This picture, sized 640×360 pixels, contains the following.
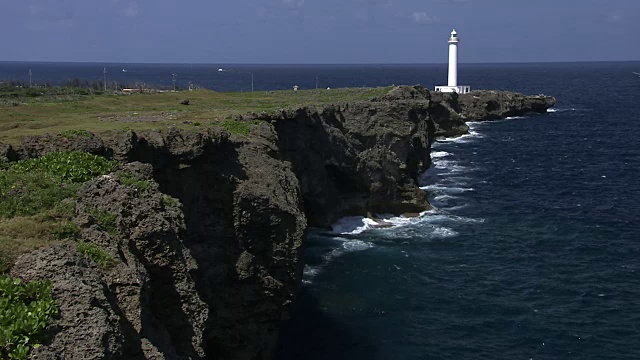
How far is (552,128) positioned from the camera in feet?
417

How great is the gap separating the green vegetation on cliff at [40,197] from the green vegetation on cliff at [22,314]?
4.64 ft

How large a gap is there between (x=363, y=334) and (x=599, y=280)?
20.0m

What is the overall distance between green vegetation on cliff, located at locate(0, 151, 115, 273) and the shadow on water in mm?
17541

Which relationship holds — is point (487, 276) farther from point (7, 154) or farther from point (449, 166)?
point (449, 166)

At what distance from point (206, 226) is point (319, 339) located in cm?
1083

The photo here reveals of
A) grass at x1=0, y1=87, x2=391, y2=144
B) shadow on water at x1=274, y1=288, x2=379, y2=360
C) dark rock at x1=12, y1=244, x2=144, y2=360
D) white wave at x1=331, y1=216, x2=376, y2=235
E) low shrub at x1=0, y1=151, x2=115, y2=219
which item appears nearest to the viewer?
dark rock at x1=12, y1=244, x2=144, y2=360

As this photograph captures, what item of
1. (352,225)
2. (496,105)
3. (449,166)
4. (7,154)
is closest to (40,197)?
(7,154)

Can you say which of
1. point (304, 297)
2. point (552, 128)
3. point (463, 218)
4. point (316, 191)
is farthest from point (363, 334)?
point (552, 128)

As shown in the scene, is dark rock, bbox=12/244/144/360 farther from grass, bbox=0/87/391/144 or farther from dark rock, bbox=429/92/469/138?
dark rock, bbox=429/92/469/138

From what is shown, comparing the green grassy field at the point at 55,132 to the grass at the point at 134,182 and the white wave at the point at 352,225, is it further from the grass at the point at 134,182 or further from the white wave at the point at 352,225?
the white wave at the point at 352,225

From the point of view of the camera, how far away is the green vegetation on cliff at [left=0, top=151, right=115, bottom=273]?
1658 centimetres

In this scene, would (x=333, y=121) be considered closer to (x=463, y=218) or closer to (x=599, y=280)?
(x=463, y=218)

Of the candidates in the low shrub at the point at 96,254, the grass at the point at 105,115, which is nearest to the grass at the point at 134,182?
the low shrub at the point at 96,254

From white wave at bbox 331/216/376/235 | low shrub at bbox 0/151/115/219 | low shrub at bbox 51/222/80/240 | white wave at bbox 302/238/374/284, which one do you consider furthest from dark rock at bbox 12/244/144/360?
white wave at bbox 331/216/376/235
